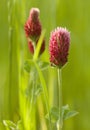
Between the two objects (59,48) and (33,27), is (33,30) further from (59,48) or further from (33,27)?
(59,48)

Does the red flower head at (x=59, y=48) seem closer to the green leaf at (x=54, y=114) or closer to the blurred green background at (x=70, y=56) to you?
the green leaf at (x=54, y=114)

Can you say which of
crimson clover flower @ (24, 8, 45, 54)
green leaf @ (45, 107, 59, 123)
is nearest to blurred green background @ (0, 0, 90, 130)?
crimson clover flower @ (24, 8, 45, 54)

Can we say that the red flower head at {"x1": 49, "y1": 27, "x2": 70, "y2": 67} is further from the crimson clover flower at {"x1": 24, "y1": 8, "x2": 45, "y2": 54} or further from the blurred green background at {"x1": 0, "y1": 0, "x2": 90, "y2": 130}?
the blurred green background at {"x1": 0, "y1": 0, "x2": 90, "y2": 130}

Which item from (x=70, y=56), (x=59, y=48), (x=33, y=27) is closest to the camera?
(x=59, y=48)

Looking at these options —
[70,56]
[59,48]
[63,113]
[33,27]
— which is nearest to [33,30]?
[33,27]

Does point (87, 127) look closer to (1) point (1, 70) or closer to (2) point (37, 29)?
(1) point (1, 70)
